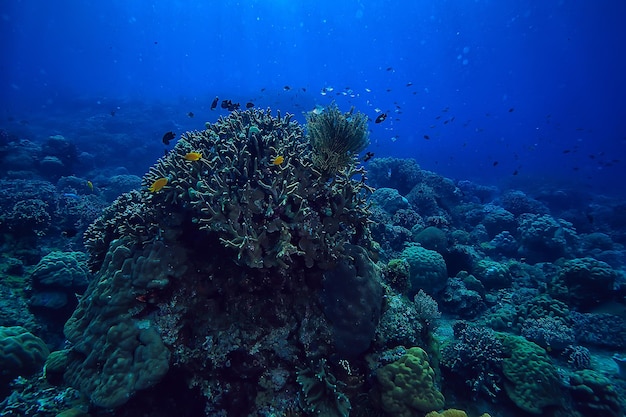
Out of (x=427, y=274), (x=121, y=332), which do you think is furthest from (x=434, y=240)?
(x=121, y=332)

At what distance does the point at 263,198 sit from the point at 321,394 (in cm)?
285

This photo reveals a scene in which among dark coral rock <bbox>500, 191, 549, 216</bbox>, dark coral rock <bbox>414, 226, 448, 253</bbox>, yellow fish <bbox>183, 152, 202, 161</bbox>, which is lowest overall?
yellow fish <bbox>183, 152, 202, 161</bbox>

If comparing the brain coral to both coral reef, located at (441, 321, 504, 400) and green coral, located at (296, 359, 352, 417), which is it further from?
green coral, located at (296, 359, 352, 417)

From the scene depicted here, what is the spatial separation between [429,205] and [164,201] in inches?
569

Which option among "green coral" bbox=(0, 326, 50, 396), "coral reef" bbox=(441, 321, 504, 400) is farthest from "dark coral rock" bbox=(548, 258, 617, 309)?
"green coral" bbox=(0, 326, 50, 396)

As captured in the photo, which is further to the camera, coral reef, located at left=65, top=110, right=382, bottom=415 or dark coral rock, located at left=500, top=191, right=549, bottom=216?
dark coral rock, located at left=500, top=191, right=549, bottom=216

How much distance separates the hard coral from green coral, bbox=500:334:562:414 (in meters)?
4.23

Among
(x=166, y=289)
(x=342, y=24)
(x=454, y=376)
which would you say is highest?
(x=342, y=24)

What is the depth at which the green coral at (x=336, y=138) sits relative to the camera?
484 centimetres

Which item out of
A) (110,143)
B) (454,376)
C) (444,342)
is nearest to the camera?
(454,376)

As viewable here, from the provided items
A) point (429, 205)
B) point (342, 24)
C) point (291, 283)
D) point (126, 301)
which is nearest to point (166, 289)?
point (126, 301)

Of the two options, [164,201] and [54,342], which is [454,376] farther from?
[54,342]

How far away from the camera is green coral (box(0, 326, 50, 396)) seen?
15.8 ft

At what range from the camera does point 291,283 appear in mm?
4539
